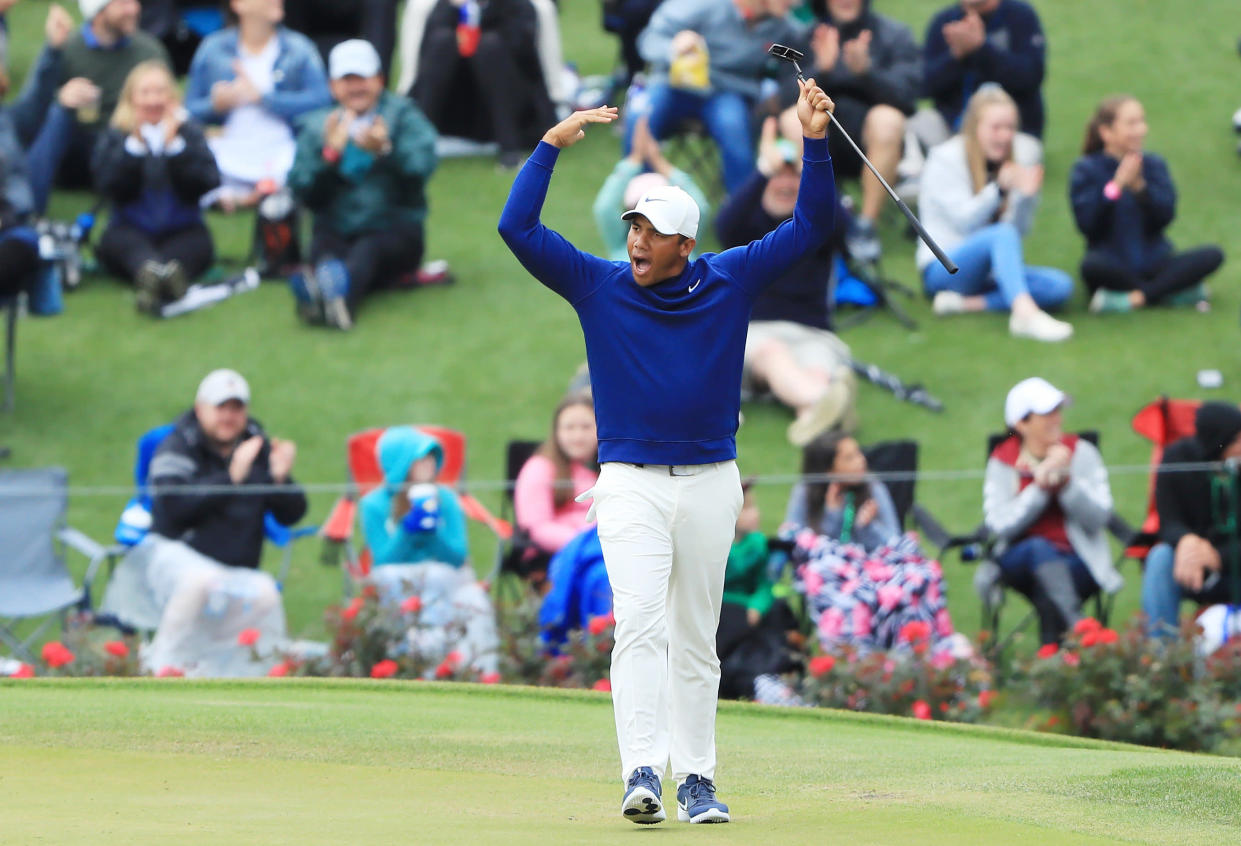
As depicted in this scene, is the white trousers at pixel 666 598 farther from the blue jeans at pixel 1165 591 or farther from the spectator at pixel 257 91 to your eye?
the spectator at pixel 257 91

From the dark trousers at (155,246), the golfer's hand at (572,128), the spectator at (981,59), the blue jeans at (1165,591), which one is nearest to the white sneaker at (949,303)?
the spectator at (981,59)

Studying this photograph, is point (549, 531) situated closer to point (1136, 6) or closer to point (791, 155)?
point (791, 155)

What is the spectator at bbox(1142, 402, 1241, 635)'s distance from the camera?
10891mm

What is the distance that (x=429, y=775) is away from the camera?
6.88 m

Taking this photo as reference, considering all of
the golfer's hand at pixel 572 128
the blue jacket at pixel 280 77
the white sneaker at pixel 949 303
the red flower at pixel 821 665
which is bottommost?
the red flower at pixel 821 665

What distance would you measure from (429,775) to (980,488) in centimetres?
663

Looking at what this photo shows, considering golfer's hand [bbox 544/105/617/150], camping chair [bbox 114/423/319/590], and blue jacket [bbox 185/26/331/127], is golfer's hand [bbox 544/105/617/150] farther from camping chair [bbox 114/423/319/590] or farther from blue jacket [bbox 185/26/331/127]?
blue jacket [bbox 185/26/331/127]

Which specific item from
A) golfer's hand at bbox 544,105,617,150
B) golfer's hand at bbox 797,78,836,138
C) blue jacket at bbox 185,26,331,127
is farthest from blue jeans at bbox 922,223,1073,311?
golfer's hand at bbox 544,105,617,150

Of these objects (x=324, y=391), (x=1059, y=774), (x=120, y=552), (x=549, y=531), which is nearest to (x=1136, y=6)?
(x=324, y=391)

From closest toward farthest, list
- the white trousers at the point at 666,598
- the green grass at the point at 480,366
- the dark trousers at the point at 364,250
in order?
the white trousers at the point at 666,598
the green grass at the point at 480,366
the dark trousers at the point at 364,250

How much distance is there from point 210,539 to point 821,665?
3363 mm

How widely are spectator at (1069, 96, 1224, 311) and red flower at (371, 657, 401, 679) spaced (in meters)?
6.35

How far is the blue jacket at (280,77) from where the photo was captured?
1562 centimetres

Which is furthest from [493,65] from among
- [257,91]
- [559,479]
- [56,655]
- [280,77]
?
[56,655]
